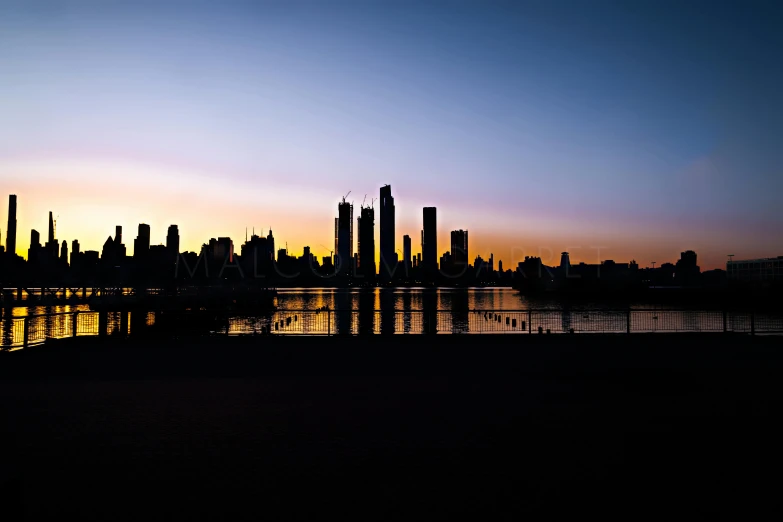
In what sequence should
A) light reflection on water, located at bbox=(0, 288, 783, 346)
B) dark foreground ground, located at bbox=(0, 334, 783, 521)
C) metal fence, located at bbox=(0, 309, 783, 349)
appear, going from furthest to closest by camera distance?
1. light reflection on water, located at bbox=(0, 288, 783, 346)
2. metal fence, located at bbox=(0, 309, 783, 349)
3. dark foreground ground, located at bbox=(0, 334, 783, 521)

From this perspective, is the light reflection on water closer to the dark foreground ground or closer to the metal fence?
the metal fence

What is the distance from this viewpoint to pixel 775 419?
10.8m

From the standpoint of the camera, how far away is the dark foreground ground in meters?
6.86

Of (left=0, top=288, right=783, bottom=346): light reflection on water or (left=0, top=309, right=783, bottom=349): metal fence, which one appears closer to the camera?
(left=0, top=309, right=783, bottom=349): metal fence

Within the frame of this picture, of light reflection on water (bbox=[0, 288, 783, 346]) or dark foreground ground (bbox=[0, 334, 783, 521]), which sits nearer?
dark foreground ground (bbox=[0, 334, 783, 521])

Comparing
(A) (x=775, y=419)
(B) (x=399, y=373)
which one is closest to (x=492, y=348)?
(B) (x=399, y=373)

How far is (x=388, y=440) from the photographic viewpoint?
9.38m

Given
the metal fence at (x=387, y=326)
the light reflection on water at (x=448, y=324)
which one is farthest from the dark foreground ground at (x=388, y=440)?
the light reflection on water at (x=448, y=324)

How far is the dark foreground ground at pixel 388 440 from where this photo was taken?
22.5 ft

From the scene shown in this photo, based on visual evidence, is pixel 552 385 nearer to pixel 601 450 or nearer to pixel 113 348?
pixel 601 450

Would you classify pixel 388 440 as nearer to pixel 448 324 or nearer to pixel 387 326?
pixel 387 326

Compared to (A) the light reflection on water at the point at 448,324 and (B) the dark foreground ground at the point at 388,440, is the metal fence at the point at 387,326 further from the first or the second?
(B) the dark foreground ground at the point at 388,440

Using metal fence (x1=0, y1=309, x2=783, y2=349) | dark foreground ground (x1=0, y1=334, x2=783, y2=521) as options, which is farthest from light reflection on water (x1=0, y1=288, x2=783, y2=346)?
dark foreground ground (x1=0, y1=334, x2=783, y2=521)

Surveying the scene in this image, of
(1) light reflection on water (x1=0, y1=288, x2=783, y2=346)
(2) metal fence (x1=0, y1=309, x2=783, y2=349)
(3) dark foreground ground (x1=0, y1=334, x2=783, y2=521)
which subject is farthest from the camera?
(1) light reflection on water (x1=0, y1=288, x2=783, y2=346)
